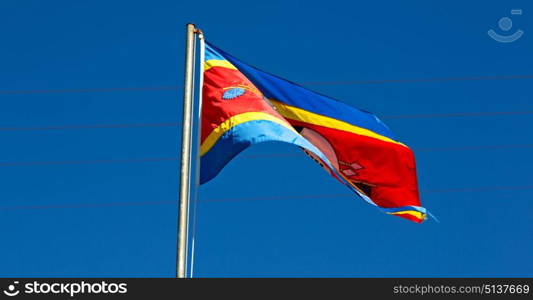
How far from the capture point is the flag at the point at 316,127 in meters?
19.5

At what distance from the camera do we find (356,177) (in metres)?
21.7

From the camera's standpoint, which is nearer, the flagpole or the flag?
the flagpole

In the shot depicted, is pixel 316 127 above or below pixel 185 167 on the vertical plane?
above

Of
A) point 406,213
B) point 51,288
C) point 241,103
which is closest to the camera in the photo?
point 51,288


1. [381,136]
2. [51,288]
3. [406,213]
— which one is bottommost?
[51,288]

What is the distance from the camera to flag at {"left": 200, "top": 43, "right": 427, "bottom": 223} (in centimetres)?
1952

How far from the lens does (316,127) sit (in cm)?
2159

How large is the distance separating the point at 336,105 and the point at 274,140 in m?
3.05

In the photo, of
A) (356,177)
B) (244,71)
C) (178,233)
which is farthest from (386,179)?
(178,233)

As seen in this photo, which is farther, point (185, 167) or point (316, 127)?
point (316, 127)

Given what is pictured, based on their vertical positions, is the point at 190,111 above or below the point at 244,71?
below

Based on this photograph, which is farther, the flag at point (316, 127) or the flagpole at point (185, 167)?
the flag at point (316, 127)

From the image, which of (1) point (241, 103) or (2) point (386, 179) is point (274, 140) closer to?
(1) point (241, 103)

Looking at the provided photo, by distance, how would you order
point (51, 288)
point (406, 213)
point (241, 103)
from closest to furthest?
point (51, 288) → point (241, 103) → point (406, 213)
